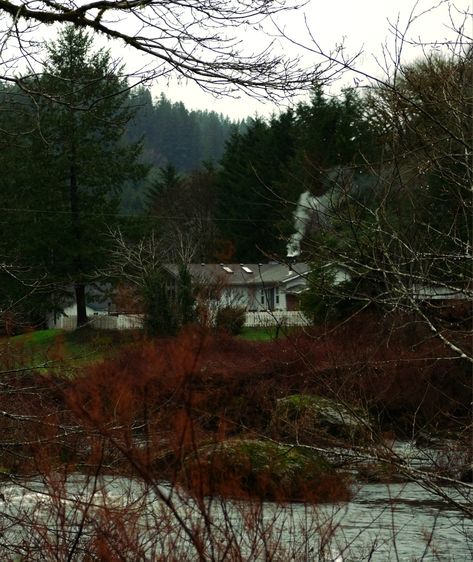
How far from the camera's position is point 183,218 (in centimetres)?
6097

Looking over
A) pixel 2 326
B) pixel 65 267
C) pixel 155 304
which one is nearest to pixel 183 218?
pixel 65 267

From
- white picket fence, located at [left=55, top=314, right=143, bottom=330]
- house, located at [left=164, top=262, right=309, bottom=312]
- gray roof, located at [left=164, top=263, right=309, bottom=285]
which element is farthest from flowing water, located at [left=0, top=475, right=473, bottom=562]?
white picket fence, located at [left=55, top=314, right=143, bottom=330]

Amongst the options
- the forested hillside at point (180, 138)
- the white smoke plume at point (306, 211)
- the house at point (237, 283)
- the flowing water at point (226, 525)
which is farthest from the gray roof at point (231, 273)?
the forested hillside at point (180, 138)

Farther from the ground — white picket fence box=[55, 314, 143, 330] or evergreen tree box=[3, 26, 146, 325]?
evergreen tree box=[3, 26, 146, 325]

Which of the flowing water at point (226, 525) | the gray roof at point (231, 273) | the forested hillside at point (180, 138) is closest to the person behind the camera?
the flowing water at point (226, 525)

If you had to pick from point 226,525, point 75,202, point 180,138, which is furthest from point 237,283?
point 180,138

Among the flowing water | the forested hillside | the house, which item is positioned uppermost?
the forested hillside

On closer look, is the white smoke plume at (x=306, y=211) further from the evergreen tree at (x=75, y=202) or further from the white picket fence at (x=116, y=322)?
the white picket fence at (x=116, y=322)

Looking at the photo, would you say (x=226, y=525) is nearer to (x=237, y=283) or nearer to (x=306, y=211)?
(x=306, y=211)

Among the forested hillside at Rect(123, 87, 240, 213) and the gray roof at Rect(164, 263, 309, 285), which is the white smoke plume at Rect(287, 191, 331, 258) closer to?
the gray roof at Rect(164, 263, 309, 285)

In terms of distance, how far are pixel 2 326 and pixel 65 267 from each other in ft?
126

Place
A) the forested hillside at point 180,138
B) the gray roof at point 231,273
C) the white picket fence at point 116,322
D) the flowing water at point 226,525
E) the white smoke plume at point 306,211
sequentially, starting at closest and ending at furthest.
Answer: the flowing water at point 226,525 < the white smoke plume at point 306,211 < the white picket fence at point 116,322 < the gray roof at point 231,273 < the forested hillside at point 180,138

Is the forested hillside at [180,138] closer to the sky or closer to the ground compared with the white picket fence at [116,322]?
closer to the sky

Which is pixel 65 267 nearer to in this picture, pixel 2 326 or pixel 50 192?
pixel 50 192
